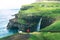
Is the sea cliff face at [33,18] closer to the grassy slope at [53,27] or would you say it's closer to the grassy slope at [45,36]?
the grassy slope at [53,27]

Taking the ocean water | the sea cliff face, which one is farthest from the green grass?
the ocean water

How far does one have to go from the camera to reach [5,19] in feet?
27.2

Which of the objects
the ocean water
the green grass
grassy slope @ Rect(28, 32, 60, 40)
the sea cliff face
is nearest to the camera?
grassy slope @ Rect(28, 32, 60, 40)

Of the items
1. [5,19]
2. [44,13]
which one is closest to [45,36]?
[44,13]

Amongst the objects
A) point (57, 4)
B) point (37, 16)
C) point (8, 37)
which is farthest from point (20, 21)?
point (57, 4)

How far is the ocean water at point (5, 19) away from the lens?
750cm

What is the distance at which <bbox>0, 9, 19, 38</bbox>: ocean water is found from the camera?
750 centimetres

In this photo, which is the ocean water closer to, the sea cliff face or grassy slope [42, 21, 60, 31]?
the sea cliff face

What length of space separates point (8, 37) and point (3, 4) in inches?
95.7

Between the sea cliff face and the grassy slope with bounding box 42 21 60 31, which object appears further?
the sea cliff face

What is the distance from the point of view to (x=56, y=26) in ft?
24.0

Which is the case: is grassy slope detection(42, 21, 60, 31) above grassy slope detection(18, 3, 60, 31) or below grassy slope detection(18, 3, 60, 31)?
below

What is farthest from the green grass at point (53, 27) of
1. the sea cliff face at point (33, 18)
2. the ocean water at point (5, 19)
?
the ocean water at point (5, 19)

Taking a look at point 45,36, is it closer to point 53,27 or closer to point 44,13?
point 53,27
